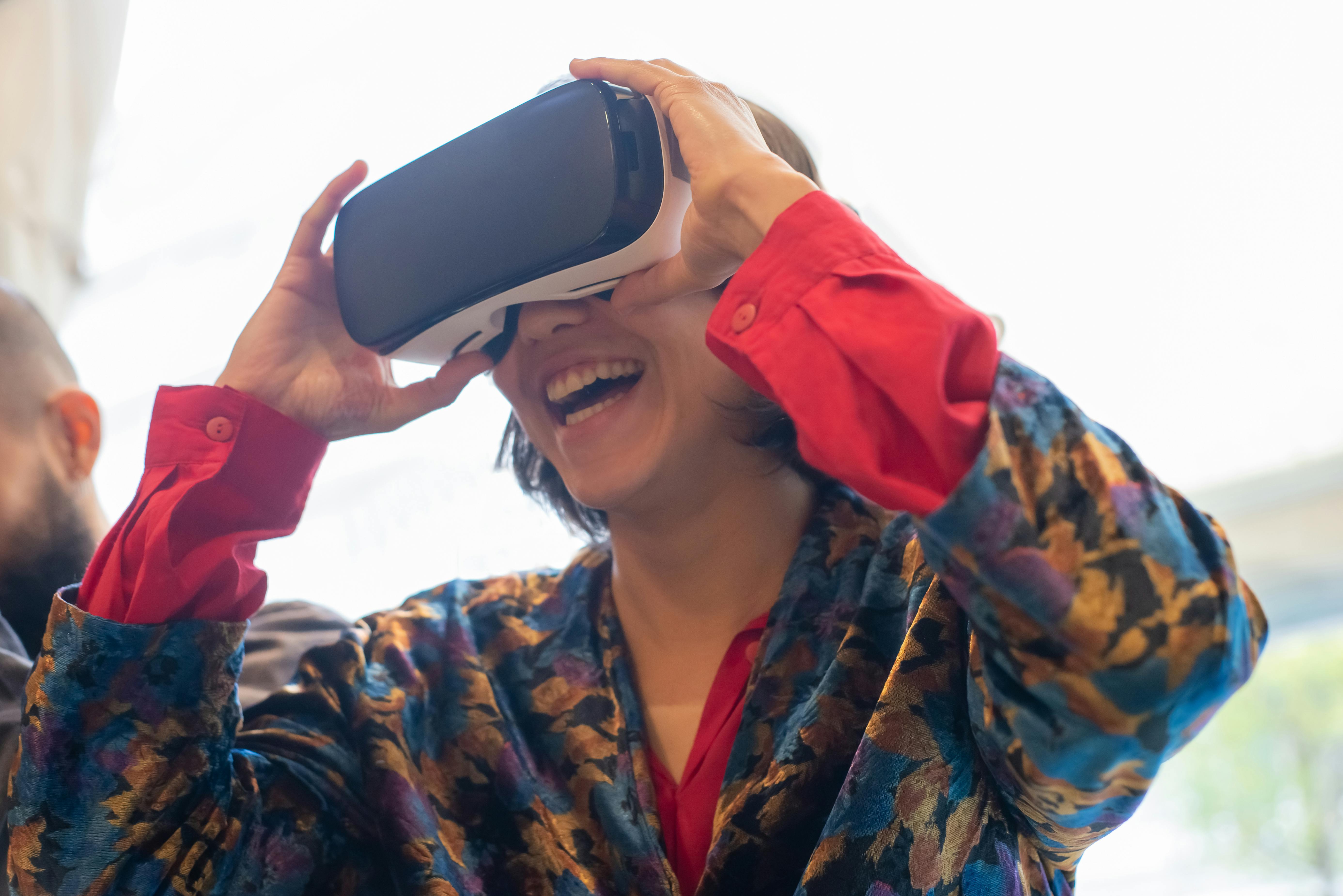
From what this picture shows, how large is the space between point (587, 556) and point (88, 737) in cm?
48

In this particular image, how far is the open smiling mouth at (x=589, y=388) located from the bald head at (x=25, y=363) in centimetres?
63

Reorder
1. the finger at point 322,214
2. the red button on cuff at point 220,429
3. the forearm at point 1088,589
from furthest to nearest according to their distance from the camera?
the finger at point 322,214, the red button on cuff at point 220,429, the forearm at point 1088,589

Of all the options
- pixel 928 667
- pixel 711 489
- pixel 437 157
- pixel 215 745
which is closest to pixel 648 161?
pixel 437 157

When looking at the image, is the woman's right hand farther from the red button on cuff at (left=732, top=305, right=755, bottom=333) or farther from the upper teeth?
the red button on cuff at (left=732, top=305, right=755, bottom=333)

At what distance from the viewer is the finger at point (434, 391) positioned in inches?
35.6

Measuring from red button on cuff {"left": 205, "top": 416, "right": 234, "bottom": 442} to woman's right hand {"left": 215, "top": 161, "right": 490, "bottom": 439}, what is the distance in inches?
1.5

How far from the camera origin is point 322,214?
0.91m

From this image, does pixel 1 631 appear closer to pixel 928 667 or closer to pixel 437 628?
pixel 437 628

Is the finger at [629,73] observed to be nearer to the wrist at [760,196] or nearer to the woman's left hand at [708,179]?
the woman's left hand at [708,179]

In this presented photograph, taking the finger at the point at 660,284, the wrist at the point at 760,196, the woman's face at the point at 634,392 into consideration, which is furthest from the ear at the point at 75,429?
the wrist at the point at 760,196

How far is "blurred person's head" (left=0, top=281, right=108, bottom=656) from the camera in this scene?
1034mm

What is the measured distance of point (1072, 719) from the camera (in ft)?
1.67

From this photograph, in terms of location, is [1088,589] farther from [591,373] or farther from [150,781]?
[150,781]

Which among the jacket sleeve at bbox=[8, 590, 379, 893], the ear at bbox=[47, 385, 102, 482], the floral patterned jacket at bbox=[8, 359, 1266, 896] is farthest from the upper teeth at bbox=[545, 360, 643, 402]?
the ear at bbox=[47, 385, 102, 482]
